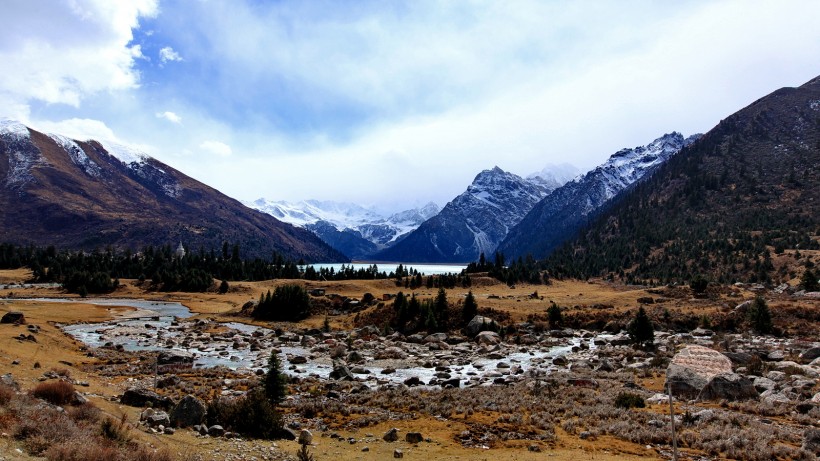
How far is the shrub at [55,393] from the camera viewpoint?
1992cm

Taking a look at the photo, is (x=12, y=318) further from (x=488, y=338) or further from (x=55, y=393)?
(x=488, y=338)

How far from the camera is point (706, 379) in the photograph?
98.7ft

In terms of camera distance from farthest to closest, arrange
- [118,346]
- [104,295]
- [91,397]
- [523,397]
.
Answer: [104,295], [118,346], [523,397], [91,397]

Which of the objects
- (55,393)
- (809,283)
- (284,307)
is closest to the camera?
(55,393)

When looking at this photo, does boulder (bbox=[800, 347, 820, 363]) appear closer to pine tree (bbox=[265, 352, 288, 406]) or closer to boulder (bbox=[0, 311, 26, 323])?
pine tree (bbox=[265, 352, 288, 406])

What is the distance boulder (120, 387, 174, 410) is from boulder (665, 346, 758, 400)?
26553mm

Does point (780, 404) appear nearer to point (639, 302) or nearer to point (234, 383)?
point (234, 383)

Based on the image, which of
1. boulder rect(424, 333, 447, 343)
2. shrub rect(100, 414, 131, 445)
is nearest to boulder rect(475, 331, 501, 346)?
boulder rect(424, 333, 447, 343)

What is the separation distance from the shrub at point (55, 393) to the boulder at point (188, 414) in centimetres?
436

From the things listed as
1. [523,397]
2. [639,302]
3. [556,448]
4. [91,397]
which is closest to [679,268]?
[639,302]

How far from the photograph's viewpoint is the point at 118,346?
5019 cm

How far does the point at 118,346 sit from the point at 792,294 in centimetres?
9883

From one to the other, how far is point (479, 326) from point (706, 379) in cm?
3324

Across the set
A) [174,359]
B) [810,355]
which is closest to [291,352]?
[174,359]
